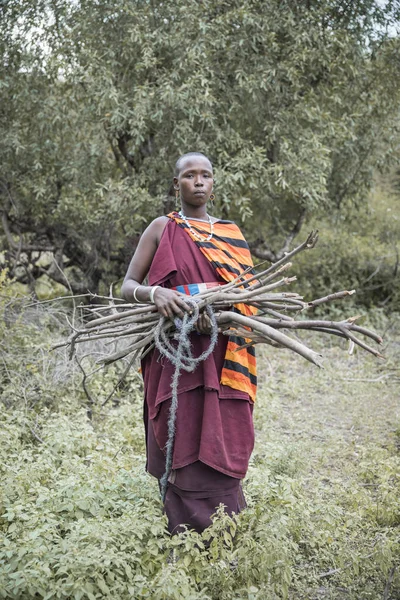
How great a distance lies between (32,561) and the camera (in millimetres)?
2305

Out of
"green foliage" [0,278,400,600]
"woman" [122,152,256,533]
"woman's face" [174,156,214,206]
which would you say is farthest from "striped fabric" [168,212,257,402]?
"green foliage" [0,278,400,600]

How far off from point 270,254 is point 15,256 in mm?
3389

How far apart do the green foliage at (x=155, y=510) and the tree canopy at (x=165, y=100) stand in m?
2.34

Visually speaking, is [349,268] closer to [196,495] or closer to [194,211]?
[194,211]

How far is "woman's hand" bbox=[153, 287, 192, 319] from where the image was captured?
254cm

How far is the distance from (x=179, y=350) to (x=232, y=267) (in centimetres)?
51

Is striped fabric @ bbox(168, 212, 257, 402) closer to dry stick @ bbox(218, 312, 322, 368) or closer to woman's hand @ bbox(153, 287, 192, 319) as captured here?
dry stick @ bbox(218, 312, 322, 368)

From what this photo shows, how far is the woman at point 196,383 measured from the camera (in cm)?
266

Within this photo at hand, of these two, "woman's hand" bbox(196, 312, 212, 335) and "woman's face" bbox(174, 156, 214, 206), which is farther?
"woman's face" bbox(174, 156, 214, 206)

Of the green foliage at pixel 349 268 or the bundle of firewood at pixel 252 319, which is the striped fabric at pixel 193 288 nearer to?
the bundle of firewood at pixel 252 319

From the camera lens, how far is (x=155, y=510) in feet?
9.02

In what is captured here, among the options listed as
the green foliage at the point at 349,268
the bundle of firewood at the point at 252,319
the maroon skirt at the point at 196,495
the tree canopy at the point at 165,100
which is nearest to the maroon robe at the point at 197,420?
the maroon skirt at the point at 196,495

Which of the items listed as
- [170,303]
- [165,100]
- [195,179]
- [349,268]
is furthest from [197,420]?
[349,268]

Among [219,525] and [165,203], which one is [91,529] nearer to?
[219,525]
